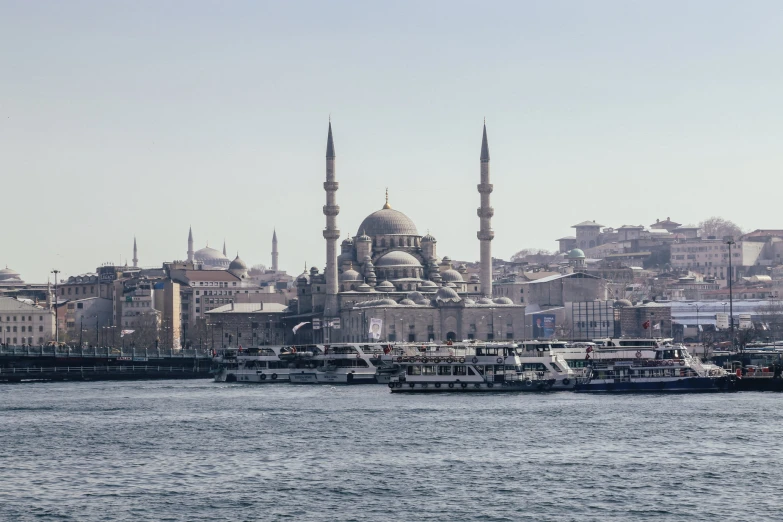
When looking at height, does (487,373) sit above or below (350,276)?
below

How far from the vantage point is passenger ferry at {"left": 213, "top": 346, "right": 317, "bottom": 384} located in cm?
9669

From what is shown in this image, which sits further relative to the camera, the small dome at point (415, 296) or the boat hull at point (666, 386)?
the small dome at point (415, 296)

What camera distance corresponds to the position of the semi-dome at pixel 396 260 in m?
162

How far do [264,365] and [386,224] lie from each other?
68.5 meters

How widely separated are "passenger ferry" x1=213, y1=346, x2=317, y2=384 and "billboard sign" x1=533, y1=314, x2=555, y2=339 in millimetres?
52560

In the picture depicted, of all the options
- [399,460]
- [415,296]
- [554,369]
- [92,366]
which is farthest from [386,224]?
[399,460]

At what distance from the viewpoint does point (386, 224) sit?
543 ft

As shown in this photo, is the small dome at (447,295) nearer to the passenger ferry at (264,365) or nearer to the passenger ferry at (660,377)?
the passenger ferry at (264,365)

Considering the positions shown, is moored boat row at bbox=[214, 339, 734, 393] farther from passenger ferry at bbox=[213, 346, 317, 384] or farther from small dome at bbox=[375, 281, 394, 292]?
small dome at bbox=[375, 281, 394, 292]

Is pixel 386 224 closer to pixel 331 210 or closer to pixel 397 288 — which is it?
pixel 397 288

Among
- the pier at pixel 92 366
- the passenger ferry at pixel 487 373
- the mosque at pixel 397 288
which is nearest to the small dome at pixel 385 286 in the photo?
the mosque at pixel 397 288

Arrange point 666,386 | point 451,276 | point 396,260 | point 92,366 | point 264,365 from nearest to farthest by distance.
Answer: point 666,386, point 264,365, point 92,366, point 396,260, point 451,276

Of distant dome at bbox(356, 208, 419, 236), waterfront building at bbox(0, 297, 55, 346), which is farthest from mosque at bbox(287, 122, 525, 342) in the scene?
waterfront building at bbox(0, 297, 55, 346)

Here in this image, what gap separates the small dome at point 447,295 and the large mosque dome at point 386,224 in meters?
16.0
